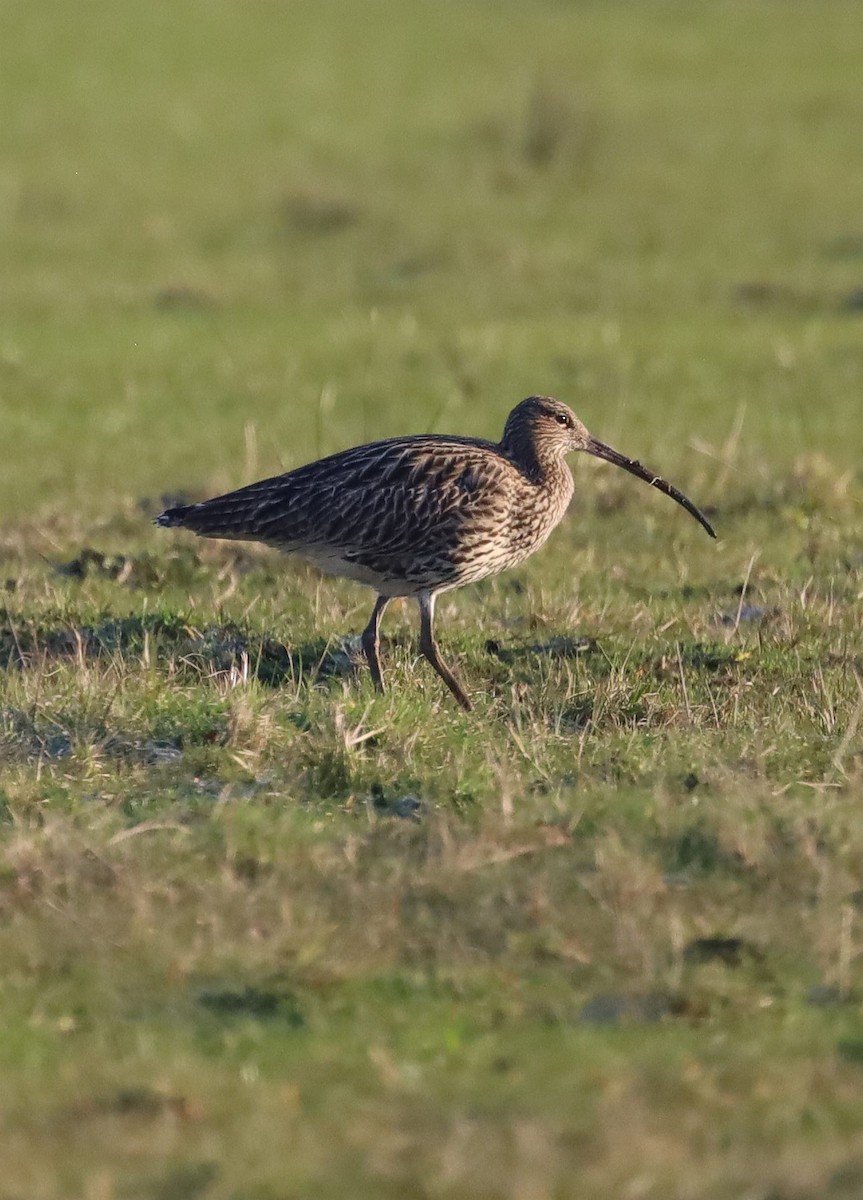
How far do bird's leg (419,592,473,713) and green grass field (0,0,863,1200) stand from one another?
116 mm

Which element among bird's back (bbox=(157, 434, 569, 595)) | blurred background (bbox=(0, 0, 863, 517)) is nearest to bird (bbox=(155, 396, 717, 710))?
bird's back (bbox=(157, 434, 569, 595))

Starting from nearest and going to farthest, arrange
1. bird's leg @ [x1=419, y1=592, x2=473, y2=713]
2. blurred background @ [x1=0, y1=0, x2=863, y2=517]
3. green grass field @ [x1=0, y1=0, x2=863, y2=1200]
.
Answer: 1. green grass field @ [x1=0, y1=0, x2=863, y2=1200]
2. bird's leg @ [x1=419, y1=592, x2=473, y2=713]
3. blurred background @ [x1=0, y1=0, x2=863, y2=517]

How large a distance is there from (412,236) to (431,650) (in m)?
16.5

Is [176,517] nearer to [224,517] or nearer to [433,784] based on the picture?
[224,517]

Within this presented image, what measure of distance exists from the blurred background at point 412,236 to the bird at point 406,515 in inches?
106

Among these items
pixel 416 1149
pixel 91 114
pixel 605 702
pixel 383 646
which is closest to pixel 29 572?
pixel 383 646

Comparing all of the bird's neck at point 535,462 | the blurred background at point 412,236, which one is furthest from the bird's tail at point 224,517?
the blurred background at point 412,236

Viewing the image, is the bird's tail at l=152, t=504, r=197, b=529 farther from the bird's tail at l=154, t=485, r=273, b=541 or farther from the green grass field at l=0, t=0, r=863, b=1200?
the green grass field at l=0, t=0, r=863, b=1200

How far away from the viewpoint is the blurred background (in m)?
15.7

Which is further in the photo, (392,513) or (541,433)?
(541,433)

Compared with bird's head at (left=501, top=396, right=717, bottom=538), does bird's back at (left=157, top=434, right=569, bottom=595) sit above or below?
below

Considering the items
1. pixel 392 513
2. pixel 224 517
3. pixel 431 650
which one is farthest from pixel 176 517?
pixel 431 650

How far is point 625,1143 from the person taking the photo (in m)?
4.85

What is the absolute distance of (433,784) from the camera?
6.98 m
